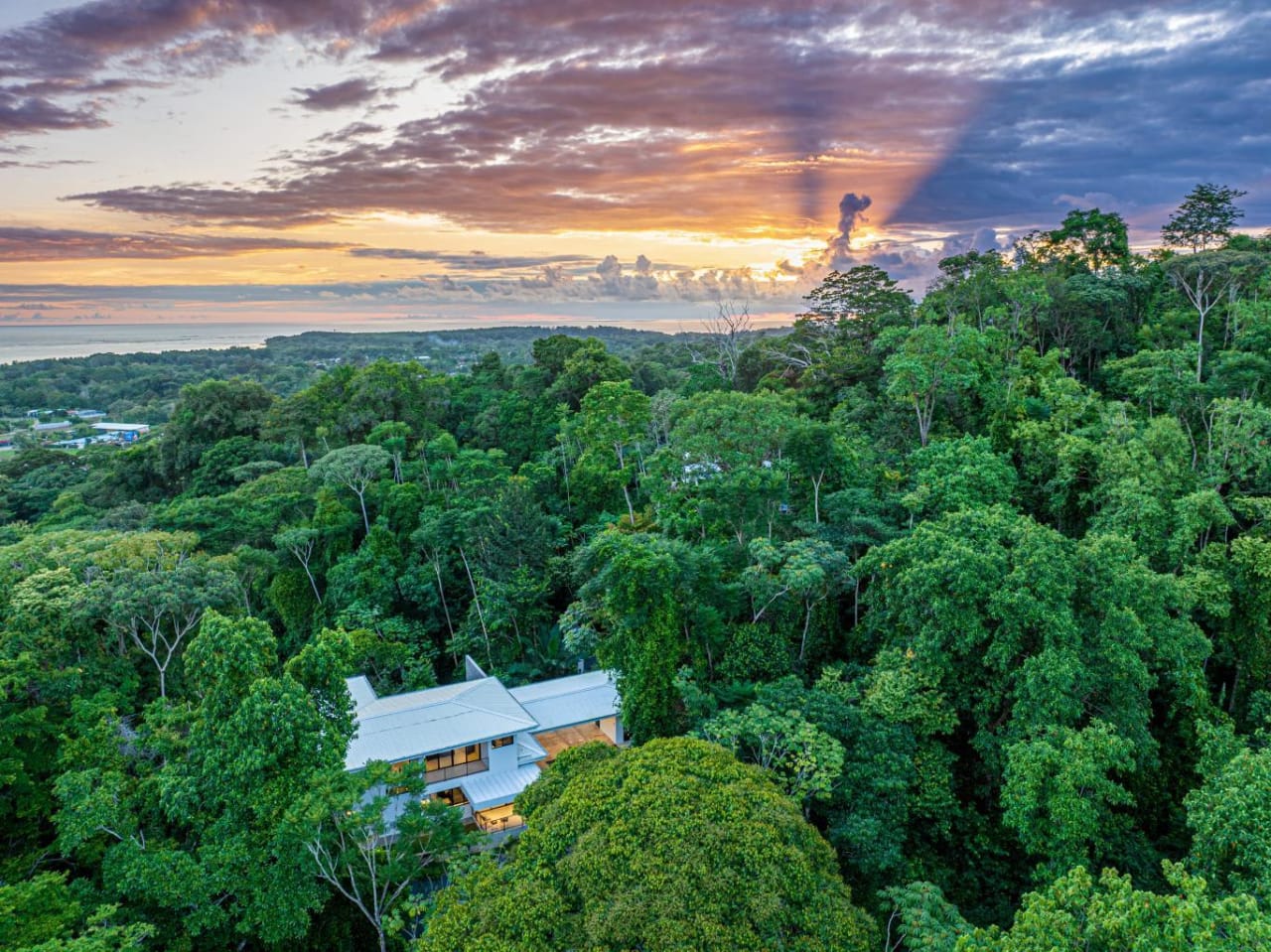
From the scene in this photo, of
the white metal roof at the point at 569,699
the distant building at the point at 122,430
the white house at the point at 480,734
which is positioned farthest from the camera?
the distant building at the point at 122,430

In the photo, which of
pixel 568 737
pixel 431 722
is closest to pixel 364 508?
pixel 431 722

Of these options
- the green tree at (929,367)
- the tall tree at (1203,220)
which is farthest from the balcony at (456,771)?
the tall tree at (1203,220)

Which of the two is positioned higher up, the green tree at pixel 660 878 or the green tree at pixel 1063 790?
the green tree at pixel 660 878

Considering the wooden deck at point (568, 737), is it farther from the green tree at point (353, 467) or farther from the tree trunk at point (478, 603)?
the green tree at point (353, 467)

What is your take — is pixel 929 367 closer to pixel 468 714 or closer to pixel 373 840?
pixel 468 714

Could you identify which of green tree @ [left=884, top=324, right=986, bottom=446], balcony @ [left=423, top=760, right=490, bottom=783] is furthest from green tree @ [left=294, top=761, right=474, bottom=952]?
green tree @ [left=884, top=324, right=986, bottom=446]

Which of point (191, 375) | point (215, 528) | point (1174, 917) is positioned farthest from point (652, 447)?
point (191, 375)

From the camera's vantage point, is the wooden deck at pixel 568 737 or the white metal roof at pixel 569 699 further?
the wooden deck at pixel 568 737
